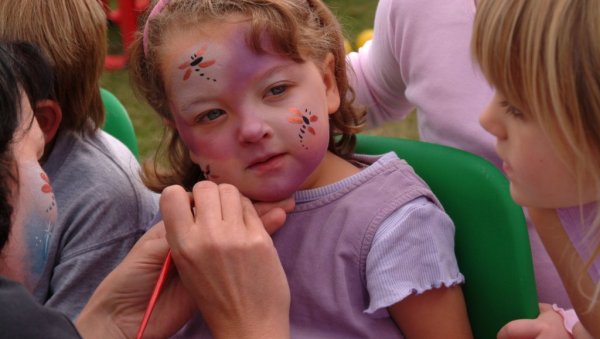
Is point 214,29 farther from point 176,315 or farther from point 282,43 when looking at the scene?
point 176,315

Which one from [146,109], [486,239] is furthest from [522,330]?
[146,109]

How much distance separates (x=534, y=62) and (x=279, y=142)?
1.31ft

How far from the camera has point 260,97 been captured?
121cm

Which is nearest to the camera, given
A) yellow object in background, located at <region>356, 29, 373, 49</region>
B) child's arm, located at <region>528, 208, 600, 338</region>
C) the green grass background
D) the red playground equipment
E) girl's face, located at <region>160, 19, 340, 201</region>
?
child's arm, located at <region>528, 208, 600, 338</region>

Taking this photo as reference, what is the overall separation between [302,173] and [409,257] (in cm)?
19

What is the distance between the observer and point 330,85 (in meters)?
1.32

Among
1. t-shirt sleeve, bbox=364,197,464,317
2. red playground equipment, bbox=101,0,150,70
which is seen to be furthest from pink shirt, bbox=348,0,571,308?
red playground equipment, bbox=101,0,150,70

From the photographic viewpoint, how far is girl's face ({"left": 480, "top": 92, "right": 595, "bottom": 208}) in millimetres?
973

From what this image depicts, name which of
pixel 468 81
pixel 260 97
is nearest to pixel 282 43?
pixel 260 97

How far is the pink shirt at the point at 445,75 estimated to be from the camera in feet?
4.51

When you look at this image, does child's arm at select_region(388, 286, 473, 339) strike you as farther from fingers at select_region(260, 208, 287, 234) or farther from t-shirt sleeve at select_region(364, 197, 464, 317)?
fingers at select_region(260, 208, 287, 234)

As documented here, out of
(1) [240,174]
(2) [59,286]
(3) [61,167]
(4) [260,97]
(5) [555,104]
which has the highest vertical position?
(5) [555,104]

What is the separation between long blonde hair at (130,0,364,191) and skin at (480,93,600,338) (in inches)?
12.4

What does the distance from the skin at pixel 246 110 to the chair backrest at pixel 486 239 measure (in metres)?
0.19
